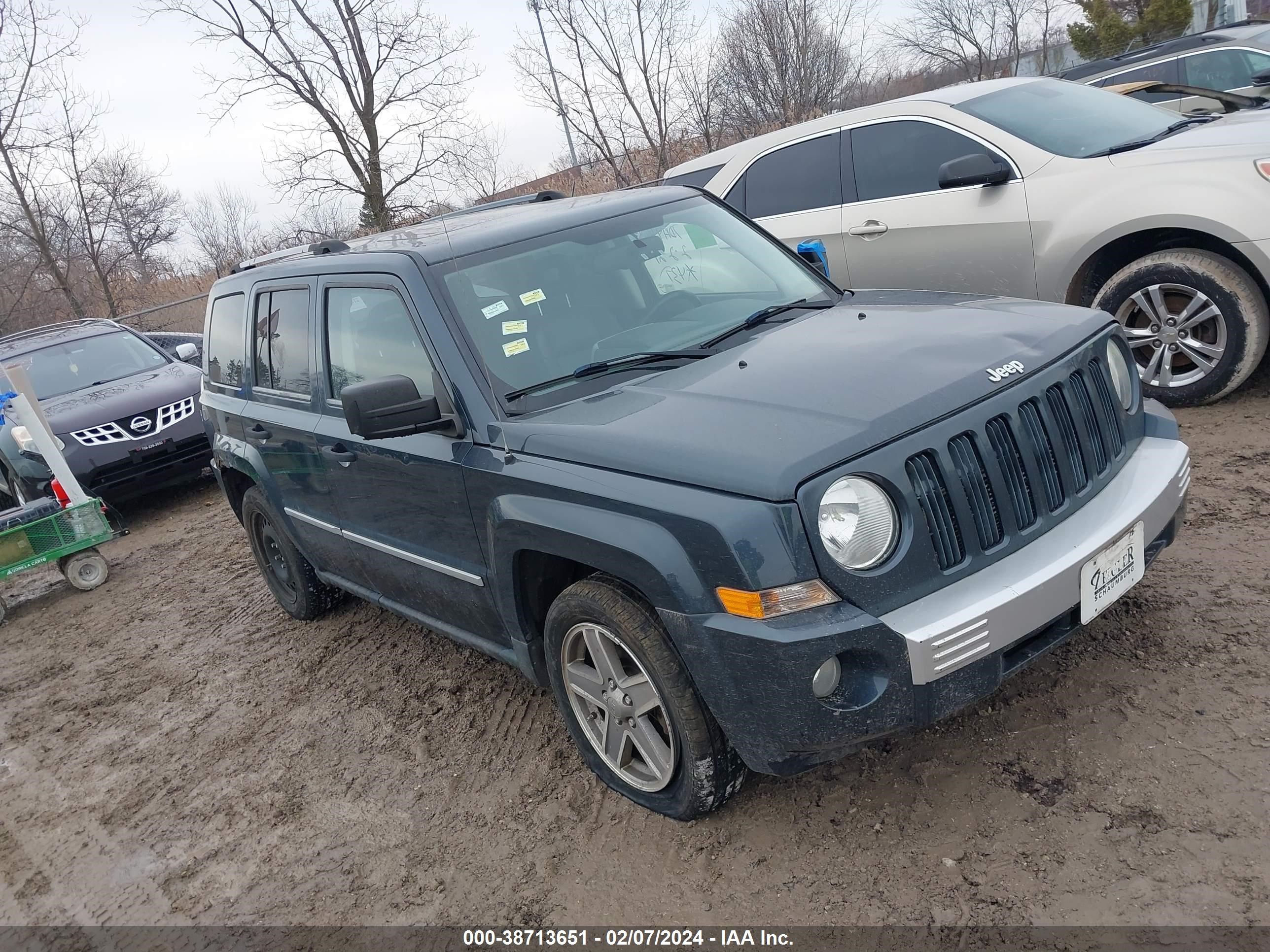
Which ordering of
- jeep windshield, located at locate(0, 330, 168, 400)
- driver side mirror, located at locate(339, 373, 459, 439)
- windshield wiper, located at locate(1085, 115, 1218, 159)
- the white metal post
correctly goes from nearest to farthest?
1. driver side mirror, located at locate(339, 373, 459, 439)
2. windshield wiper, located at locate(1085, 115, 1218, 159)
3. the white metal post
4. jeep windshield, located at locate(0, 330, 168, 400)

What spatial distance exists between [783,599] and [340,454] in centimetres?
230

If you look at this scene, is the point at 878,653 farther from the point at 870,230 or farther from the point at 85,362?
the point at 85,362

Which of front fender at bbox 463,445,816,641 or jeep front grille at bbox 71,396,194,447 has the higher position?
front fender at bbox 463,445,816,641

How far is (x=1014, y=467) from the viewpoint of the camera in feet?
8.84

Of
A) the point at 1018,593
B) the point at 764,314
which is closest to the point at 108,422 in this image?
the point at 764,314

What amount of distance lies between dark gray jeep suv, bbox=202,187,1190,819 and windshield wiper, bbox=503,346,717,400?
0.01 m

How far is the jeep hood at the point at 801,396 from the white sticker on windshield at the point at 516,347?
1.04 feet

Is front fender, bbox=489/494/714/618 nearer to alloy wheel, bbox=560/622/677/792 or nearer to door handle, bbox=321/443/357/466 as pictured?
alloy wheel, bbox=560/622/677/792

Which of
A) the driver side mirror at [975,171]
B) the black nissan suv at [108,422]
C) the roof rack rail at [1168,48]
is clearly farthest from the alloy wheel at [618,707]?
the roof rack rail at [1168,48]

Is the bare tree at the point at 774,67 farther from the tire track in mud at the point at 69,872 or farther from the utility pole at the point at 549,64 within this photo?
the tire track in mud at the point at 69,872

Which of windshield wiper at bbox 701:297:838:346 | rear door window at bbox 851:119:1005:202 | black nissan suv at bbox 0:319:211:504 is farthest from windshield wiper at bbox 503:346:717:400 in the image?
black nissan suv at bbox 0:319:211:504

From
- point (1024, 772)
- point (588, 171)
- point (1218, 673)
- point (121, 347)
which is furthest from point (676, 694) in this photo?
point (588, 171)

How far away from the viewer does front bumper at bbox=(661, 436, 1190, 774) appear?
95.3 inches

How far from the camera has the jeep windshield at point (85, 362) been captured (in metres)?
9.68
